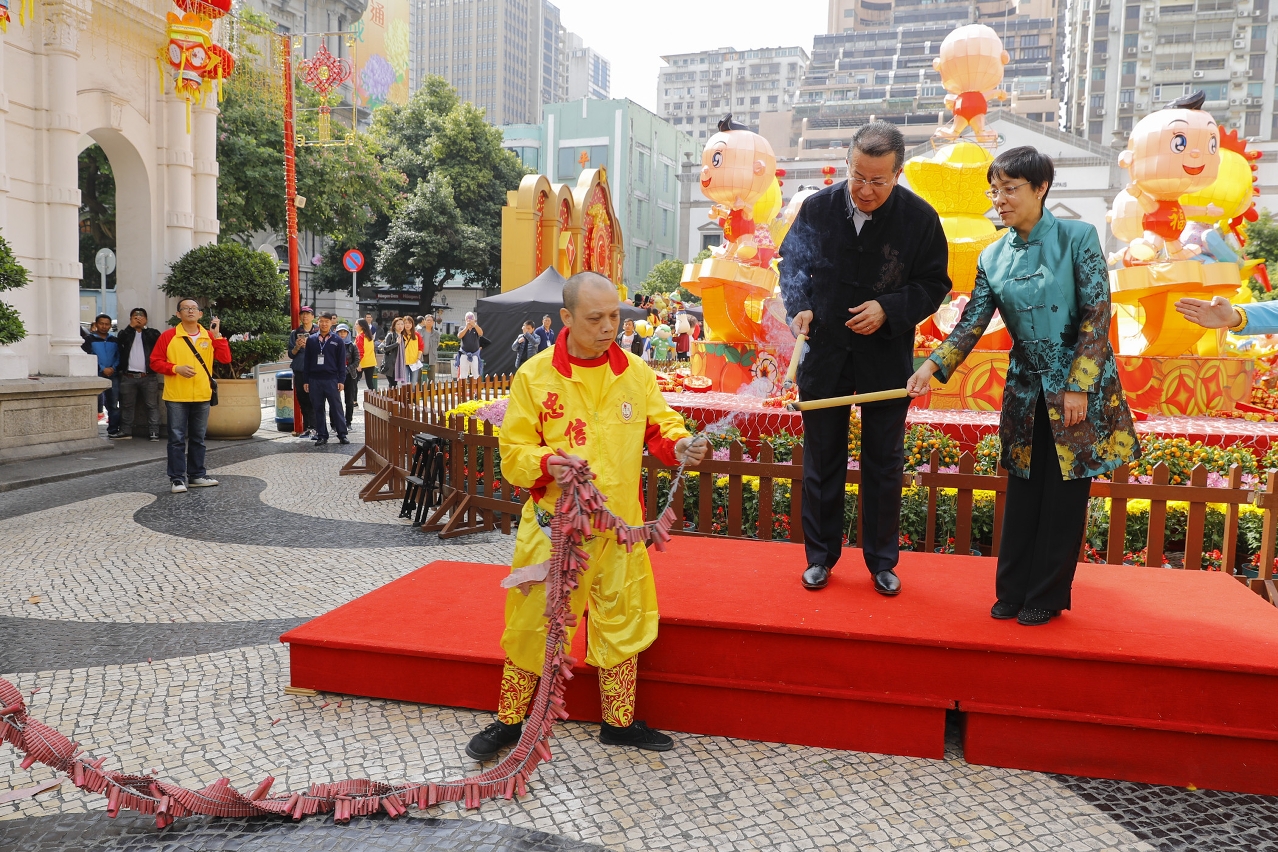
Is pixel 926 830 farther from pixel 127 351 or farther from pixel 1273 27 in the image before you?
pixel 1273 27

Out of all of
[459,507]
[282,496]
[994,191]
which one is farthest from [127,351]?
[994,191]

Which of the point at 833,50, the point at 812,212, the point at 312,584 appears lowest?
the point at 312,584

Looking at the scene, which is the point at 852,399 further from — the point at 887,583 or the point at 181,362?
the point at 181,362

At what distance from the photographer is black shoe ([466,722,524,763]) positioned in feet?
10.4

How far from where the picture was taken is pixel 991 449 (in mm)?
6602

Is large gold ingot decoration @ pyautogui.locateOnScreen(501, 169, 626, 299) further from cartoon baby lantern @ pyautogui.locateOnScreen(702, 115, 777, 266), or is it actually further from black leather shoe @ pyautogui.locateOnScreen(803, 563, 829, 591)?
black leather shoe @ pyautogui.locateOnScreen(803, 563, 829, 591)

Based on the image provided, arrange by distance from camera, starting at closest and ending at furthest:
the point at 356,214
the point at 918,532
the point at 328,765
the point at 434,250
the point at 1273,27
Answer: the point at 328,765 → the point at 918,532 → the point at 356,214 → the point at 434,250 → the point at 1273,27

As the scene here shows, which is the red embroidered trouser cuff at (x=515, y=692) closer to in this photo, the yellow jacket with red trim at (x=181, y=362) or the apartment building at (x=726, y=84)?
the yellow jacket with red trim at (x=181, y=362)

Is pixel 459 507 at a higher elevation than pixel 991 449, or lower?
lower

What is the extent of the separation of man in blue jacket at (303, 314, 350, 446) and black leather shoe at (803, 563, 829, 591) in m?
9.42

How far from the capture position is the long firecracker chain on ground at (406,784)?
8.91 ft

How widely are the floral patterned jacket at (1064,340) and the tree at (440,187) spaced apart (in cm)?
3569

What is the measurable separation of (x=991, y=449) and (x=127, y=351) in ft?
35.7

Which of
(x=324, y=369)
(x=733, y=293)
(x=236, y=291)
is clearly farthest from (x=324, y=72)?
(x=733, y=293)
